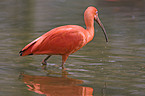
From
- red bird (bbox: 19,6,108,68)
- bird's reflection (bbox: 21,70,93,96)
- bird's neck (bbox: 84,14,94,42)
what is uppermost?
bird's neck (bbox: 84,14,94,42)

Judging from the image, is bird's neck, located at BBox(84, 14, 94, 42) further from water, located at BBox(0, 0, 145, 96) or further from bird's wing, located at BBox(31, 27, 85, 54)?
water, located at BBox(0, 0, 145, 96)

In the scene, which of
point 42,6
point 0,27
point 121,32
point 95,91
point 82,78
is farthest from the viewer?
point 42,6

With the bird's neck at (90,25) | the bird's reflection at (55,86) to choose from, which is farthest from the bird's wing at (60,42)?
the bird's reflection at (55,86)

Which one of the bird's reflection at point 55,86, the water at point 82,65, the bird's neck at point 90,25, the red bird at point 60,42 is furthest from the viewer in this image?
the bird's neck at point 90,25

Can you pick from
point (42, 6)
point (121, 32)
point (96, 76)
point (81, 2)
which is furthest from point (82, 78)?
point (81, 2)

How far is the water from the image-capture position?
20.9ft

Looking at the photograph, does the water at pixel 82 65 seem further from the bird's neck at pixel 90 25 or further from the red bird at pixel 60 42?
the bird's neck at pixel 90 25

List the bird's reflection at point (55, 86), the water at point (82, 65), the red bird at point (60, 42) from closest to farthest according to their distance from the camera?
the bird's reflection at point (55, 86)
the water at point (82, 65)
the red bird at point (60, 42)

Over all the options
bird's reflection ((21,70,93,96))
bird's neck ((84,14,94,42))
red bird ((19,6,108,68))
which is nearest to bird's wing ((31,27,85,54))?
red bird ((19,6,108,68))

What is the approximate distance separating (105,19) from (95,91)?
954 centimetres

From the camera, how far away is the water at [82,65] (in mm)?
6355

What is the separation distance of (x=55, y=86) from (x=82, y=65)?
5.02ft

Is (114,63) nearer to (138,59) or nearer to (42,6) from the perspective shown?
(138,59)

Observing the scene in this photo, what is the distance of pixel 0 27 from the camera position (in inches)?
524
